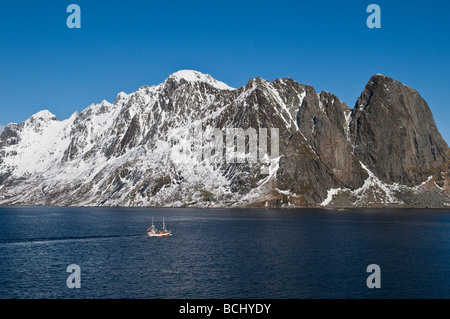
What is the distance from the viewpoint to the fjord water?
3095 inches

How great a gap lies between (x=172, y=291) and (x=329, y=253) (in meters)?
51.9

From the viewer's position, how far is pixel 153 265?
101 metres

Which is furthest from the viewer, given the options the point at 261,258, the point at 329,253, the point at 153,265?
the point at 329,253

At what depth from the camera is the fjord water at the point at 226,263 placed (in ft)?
258

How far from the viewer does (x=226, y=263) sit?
102938mm
